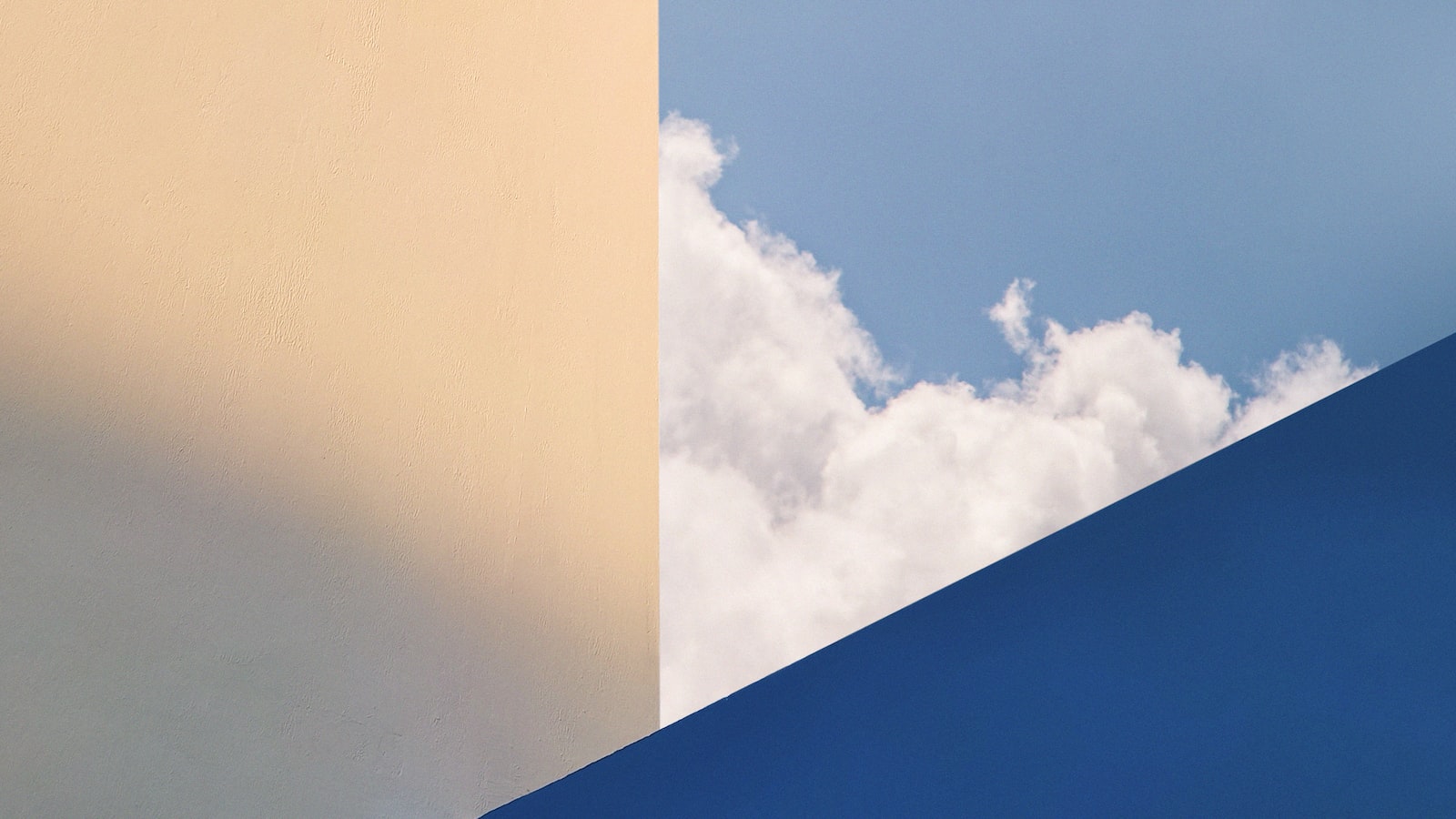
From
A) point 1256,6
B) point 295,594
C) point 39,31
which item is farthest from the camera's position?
point 1256,6

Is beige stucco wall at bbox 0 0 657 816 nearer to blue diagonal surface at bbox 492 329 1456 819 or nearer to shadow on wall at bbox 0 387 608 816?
shadow on wall at bbox 0 387 608 816

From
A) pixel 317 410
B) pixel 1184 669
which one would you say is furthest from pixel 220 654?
pixel 1184 669

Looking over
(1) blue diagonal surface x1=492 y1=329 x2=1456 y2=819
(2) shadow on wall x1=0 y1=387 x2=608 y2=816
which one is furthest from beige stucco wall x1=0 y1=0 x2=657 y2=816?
(1) blue diagonal surface x1=492 y1=329 x2=1456 y2=819

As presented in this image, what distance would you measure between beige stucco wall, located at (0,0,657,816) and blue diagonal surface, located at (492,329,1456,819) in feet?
2.42

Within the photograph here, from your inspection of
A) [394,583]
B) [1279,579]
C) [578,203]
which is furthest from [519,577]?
[1279,579]

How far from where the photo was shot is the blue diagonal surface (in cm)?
142

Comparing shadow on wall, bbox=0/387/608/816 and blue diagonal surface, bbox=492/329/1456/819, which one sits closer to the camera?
blue diagonal surface, bbox=492/329/1456/819

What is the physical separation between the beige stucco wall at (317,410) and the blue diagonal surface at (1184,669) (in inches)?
29.1

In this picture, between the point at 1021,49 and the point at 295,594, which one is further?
the point at 1021,49

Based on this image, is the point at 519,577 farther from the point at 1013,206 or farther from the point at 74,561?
the point at 1013,206

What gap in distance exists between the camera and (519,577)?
267 centimetres

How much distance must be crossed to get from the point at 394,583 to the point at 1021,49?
14.3m

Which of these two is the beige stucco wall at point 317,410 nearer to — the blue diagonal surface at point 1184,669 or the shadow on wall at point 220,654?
the shadow on wall at point 220,654

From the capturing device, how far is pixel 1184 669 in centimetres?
154
